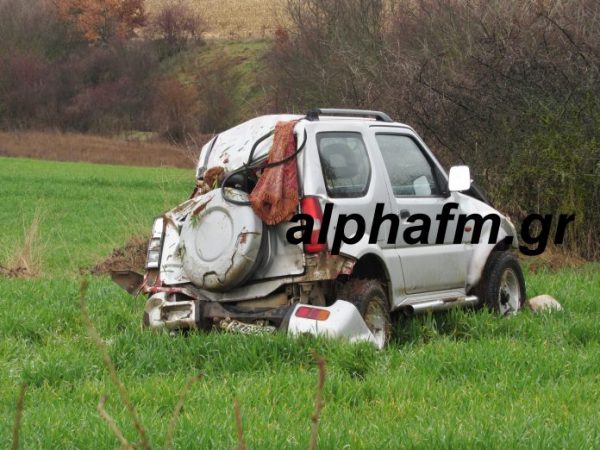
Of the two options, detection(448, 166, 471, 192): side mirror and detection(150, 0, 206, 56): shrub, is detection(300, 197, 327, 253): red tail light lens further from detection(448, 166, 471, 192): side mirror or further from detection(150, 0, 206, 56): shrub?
detection(150, 0, 206, 56): shrub

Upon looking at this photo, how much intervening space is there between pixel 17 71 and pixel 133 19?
17.9m

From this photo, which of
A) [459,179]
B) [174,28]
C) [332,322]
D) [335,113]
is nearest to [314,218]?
[332,322]

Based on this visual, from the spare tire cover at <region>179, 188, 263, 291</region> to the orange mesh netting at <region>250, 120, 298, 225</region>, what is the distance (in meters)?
0.09

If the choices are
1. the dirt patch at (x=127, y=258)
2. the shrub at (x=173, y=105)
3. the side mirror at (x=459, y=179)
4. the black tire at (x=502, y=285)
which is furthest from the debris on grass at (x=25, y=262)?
the shrub at (x=173, y=105)

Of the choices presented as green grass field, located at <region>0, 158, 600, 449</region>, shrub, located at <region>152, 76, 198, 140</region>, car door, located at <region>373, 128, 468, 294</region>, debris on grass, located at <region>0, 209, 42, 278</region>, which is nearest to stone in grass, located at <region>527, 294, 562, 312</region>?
green grass field, located at <region>0, 158, 600, 449</region>

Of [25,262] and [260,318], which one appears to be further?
[25,262]

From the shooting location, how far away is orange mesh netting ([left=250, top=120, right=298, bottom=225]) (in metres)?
7.64

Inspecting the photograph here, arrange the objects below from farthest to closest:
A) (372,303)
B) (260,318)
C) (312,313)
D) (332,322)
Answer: (372,303), (260,318), (312,313), (332,322)

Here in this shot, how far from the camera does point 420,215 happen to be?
8781 mm

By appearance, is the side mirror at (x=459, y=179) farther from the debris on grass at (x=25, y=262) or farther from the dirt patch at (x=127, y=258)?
the dirt patch at (x=127, y=258)

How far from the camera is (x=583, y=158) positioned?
15.6 metres

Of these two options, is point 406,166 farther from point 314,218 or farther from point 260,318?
point 260,318

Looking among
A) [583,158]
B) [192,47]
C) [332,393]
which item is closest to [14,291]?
[332,393]

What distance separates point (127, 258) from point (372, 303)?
9075mm
